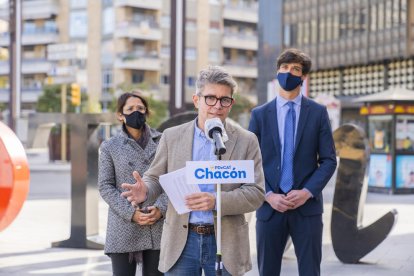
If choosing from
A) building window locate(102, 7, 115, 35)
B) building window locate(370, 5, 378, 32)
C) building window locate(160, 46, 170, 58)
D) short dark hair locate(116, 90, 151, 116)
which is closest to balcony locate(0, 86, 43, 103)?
building window locate(102, 7, 115, 35)

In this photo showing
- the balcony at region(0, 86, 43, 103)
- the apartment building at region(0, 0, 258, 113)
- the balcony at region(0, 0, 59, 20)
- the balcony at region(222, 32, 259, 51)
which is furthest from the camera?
the balcony at region(222, 32, 259, 51)

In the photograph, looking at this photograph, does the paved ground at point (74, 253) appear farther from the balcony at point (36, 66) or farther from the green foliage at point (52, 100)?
the balcony at point (36, 66)

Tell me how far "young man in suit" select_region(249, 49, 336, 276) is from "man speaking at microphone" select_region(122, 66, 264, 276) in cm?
112

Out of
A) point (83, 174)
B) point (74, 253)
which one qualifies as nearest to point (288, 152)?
point (74, 253)

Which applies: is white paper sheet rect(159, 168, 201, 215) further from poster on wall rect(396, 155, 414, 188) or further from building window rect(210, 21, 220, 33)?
building window rect(210, 21, 220, 33)

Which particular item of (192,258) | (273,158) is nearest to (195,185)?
(192,258)

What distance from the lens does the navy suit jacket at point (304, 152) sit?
5.04 m

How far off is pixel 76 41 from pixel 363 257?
6502cm

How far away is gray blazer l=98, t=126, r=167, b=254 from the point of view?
5004 millimetres

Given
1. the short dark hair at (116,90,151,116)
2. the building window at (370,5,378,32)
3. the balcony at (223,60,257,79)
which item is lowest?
Answer: the short dark hair at (116,90,151,116)

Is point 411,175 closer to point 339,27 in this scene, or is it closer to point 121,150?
point 121,150

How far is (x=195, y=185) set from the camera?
12.2ft

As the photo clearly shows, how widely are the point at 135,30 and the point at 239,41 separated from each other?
39.9 ft

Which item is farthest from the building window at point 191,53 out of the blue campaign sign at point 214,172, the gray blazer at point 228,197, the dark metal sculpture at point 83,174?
the blue campaign sign at point 214,172
